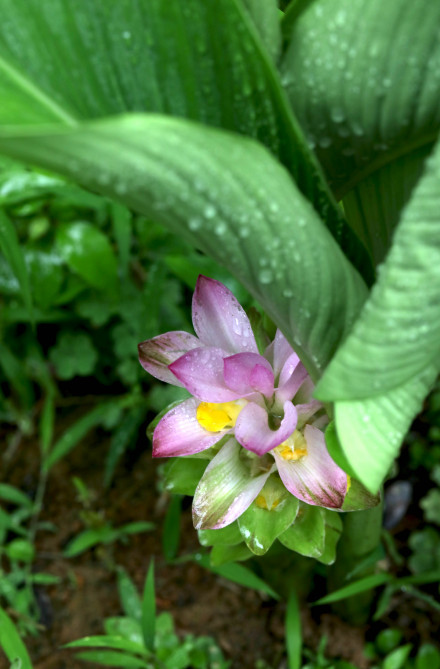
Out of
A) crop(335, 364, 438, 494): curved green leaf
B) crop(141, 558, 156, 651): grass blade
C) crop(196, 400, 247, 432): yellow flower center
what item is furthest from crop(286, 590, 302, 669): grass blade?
crop(335, 364, 438, 494): curved green leaf

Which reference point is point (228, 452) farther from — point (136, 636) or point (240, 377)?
point (136, 636)

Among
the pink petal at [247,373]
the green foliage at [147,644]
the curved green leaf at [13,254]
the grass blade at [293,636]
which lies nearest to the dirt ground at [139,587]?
the green foliage at [147,644]

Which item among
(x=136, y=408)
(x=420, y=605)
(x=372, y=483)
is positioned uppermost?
(x=372, y=483)

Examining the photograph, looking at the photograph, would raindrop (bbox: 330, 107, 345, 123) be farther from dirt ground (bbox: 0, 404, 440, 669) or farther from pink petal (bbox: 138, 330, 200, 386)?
dirt ground (bbox: 0, 404, 440, 669)

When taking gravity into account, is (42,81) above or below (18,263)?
above

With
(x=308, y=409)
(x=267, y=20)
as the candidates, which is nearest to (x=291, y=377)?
(x=308, y=409)

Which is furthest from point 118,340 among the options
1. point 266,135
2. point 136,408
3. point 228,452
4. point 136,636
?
point 266,135

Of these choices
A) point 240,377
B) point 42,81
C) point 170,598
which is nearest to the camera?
point 42,81
